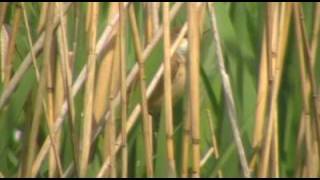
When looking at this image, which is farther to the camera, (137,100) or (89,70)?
(137,100)

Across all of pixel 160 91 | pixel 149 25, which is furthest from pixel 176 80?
pixel 149 25

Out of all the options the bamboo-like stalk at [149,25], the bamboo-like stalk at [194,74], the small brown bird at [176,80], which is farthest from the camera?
the small brown bird at [176,80]

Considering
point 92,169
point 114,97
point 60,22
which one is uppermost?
point 60,22

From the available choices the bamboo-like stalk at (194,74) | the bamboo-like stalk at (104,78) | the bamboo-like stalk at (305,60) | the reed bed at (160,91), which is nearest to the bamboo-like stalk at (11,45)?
the reed bed at (160,91)

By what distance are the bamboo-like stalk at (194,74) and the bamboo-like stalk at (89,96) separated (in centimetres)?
12

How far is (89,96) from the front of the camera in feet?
3.32

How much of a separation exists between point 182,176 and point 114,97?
5.1 inches

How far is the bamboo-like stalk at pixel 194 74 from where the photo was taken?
3.04ft

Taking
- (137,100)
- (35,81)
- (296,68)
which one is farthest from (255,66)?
(35,81)

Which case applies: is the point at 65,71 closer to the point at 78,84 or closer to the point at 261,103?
the point at 78,84

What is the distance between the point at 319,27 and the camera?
104 cm

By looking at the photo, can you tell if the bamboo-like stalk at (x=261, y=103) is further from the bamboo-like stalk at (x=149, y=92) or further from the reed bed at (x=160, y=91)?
the bamboo-like stalk at (x=149, y=92)

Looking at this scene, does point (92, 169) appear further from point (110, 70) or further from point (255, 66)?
point (255, 66)

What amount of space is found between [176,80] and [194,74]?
0.75 feet
